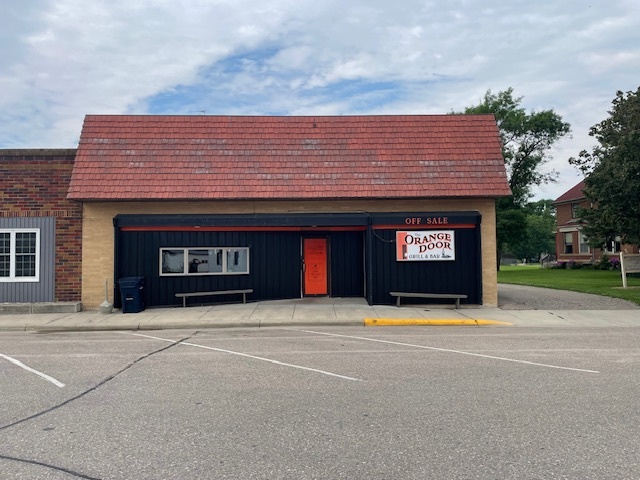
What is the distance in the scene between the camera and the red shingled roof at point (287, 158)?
653 inches

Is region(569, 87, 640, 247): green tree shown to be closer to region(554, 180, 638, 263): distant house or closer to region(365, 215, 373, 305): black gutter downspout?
region(365, 215, 373, 305): black gutter downspout

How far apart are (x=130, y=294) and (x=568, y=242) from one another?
44873 mm

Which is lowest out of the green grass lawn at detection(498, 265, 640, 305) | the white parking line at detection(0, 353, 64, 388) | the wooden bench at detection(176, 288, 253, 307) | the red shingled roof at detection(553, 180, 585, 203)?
the white parking line at detection(0, 353, 64, 388)

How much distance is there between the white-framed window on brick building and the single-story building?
36383mm

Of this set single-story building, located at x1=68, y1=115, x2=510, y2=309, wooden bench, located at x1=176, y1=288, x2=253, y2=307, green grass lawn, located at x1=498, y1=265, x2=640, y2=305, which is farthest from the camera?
green grass lawn, located at x1=498, y1=265, x2=640, y2=305

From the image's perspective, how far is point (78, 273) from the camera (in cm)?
1683

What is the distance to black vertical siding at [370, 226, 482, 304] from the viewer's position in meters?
16.6

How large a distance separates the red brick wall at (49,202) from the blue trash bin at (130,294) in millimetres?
1999

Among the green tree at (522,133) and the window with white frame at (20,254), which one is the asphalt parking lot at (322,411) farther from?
the green tree at (522,133)

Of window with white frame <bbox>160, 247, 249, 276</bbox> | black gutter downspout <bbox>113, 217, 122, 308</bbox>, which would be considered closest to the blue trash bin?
black gutter downspout <bbox>113, 217, 122, 308</bbox>

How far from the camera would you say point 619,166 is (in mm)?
19594

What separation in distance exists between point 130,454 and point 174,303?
12.7 meters

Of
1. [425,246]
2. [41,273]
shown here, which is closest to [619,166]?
[425,246]

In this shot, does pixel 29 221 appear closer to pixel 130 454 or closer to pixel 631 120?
pixel 130 454
